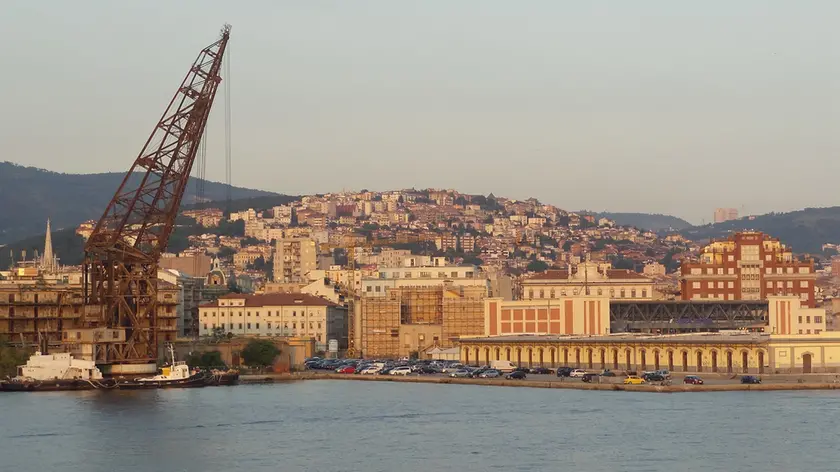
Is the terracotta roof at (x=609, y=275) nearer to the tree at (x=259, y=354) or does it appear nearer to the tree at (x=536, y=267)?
the tree at (x=259, y=354)

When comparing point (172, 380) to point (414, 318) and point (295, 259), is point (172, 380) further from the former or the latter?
point (295, 259)

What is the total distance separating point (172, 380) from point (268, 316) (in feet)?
103

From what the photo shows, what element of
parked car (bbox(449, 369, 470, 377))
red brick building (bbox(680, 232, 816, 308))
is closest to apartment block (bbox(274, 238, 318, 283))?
red brick building (bbox(680, 232, 816, 308))

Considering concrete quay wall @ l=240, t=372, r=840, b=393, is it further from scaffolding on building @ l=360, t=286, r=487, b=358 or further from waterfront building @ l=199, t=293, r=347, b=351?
waterfront building @ l=199, t=293, r=347, b=351

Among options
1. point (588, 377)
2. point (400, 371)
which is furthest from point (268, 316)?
point (588, 377)

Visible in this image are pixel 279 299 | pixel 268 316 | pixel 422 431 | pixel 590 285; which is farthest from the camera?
pixel 590 285

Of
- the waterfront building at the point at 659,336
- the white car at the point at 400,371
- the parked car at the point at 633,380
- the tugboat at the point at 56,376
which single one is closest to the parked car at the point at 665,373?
the parked car at the point at 633,380

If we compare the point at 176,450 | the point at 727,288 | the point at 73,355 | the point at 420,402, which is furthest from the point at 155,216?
the point at 727,288

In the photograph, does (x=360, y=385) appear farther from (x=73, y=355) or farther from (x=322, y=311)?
(x=322, y=311)

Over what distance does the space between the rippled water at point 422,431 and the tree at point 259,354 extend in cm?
1614

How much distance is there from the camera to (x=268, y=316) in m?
100

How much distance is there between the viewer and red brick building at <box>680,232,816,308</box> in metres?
105

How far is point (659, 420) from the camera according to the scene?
50.4 m

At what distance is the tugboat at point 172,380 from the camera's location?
68375 mm
